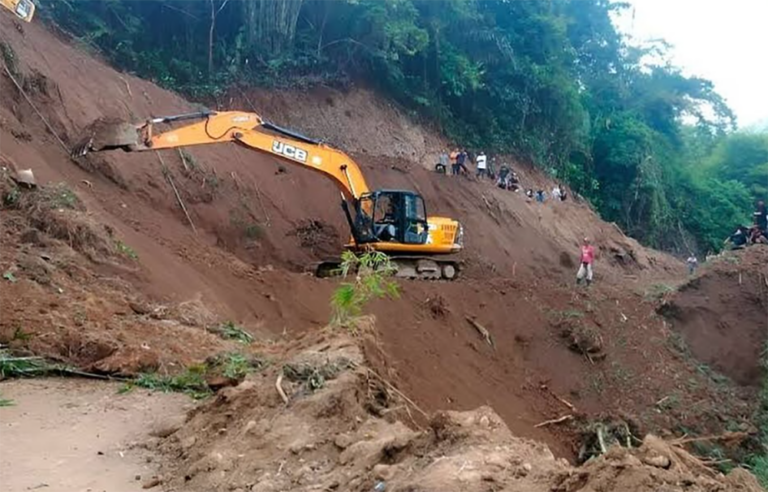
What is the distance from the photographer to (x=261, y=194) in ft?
65.5

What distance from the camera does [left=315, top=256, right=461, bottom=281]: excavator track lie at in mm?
17016

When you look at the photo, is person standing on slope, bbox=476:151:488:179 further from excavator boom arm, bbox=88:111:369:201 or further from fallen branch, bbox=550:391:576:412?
fallen branch, bbox=550:391:576:412

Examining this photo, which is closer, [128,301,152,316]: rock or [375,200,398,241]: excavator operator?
[128,301,152,316]: rock

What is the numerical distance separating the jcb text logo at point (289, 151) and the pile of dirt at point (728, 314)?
10841 mm

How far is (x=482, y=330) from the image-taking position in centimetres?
1596

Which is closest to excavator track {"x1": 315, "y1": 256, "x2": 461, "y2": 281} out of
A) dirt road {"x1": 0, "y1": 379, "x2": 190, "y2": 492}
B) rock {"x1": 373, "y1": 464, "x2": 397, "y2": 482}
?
dirt road {"x1": 0, "y1": 379, "x2": 190, "y2": 492}

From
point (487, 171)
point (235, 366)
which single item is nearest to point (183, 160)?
point (235, 366)

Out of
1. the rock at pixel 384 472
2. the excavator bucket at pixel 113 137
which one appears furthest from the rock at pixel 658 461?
the excavator bucket at pixel 113 137

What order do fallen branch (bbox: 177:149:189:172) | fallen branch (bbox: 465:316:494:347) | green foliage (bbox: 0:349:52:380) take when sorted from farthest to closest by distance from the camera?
fallen branch (bbox: 177:149:189:172)
fallen branch (bbox: 465:316:494:347)
green foliage (bbox: 0:349:52:380)

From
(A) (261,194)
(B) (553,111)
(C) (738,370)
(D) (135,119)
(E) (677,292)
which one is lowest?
(C) (738,370)

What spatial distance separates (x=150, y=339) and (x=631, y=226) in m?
35.5

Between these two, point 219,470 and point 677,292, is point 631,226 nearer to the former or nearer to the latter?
point 677,292

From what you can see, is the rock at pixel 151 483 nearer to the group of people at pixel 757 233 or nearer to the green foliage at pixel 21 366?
the green foliage at pixel 21 366

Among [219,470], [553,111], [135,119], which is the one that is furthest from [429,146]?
[219,470]
